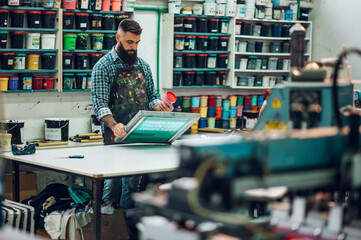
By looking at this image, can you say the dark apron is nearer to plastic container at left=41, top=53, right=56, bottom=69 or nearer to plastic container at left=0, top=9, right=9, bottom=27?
plastic container at left=41, top=53, right=56, bottom=69

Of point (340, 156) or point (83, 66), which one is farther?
point (83, 66)

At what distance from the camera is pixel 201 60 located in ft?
23.7

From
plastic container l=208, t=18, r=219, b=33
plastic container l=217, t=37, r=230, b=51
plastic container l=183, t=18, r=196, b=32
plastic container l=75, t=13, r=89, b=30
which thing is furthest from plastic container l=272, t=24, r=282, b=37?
plastic container l=75, t=13, r=89, b=30

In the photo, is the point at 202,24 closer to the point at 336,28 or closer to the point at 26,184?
the point at 336,28

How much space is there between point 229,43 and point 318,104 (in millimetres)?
5451

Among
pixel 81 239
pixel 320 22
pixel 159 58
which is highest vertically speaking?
pixel 320 22

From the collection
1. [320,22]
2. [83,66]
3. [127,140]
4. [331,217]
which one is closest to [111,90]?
[127,140]

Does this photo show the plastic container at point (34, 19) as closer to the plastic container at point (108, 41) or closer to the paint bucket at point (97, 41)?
the paint bucket at point (97, 41)

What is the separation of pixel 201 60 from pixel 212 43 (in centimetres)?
27

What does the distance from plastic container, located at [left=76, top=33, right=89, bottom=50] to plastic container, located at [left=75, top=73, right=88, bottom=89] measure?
1.00 ft

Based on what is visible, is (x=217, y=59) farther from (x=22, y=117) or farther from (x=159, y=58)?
(x=22, y=117)

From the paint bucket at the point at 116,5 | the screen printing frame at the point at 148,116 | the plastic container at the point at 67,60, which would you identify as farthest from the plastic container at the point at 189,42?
the screen printing frame at the point at 148,116

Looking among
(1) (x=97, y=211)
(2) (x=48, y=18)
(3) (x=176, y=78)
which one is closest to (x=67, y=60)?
(2) (x=48, y=18)

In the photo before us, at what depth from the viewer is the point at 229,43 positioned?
7441 mm
